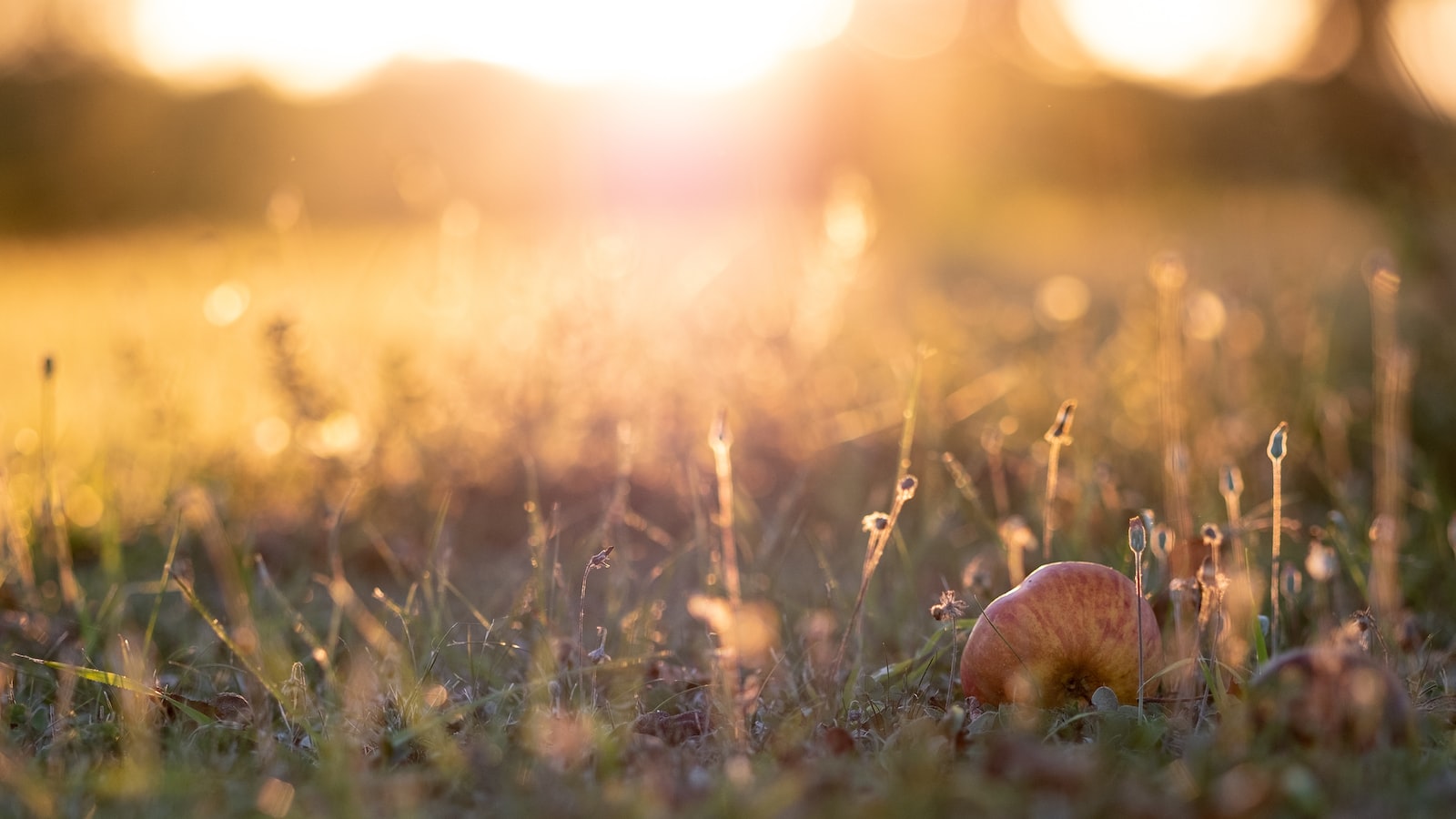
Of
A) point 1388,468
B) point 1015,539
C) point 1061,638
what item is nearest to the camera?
point 1061,638

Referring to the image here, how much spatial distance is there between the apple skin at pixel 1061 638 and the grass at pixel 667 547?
59 millimetres

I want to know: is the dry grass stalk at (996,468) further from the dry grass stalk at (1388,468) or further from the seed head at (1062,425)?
the dry grass stalk at (1388,468)

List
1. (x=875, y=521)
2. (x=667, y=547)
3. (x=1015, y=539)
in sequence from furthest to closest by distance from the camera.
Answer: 1. (x=667, y=547)
2. (x=1015, y=539)
3. (x=875, y=521)

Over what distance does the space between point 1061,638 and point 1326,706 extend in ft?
1.22

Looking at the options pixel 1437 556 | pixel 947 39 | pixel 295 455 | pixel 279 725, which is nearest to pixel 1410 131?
pixel 1437 556

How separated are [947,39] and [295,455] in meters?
12.1

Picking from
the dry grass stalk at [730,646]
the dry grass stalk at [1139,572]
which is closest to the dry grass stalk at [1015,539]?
the dry grass stalk at [1139,572]

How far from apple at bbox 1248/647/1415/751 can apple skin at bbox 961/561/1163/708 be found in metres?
0.23

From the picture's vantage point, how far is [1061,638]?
5.54 ft

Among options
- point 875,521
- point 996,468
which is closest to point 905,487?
point 875,521

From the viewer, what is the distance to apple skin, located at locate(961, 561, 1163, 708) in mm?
1685

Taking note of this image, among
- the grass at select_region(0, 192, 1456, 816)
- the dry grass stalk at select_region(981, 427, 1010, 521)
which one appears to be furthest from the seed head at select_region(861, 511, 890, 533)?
the dry grass stalk at select_region(981, 427, 1010, 521)

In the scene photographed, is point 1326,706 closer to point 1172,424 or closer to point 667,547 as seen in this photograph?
point 1172,424

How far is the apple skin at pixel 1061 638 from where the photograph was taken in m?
1.68
